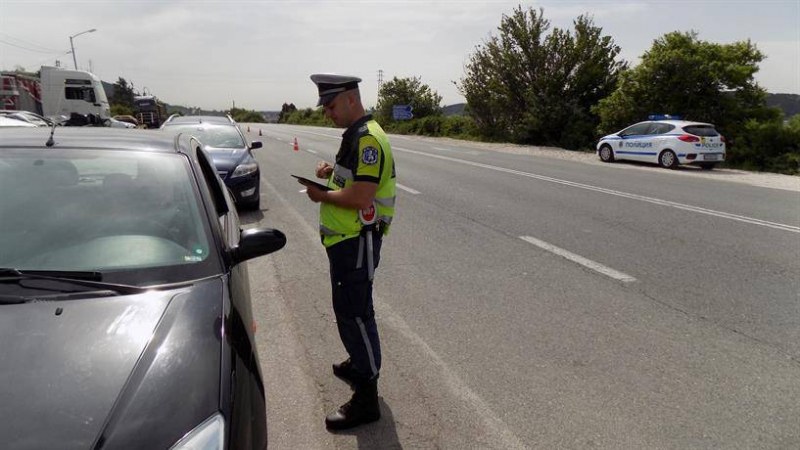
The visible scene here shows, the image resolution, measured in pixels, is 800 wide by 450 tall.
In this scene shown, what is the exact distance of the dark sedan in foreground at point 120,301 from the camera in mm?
1685

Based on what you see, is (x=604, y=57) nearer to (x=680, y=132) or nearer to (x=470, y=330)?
(x=680, y=132)

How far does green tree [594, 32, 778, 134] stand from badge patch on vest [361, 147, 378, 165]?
69.4 ft

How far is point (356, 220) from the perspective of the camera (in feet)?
10.0

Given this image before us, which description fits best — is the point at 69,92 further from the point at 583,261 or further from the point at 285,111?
the point at 285,111

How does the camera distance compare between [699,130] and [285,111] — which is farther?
[285,111]

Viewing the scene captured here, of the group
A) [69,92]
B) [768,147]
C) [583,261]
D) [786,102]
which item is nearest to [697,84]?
[786,102]

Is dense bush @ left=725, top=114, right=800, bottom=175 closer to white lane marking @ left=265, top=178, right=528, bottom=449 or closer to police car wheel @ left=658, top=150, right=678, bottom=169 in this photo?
police car wheel @ left=658, top=150, right=678, bottom=169

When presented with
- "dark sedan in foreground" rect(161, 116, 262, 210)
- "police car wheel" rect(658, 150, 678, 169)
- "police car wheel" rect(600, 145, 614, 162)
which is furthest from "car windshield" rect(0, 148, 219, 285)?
"police car wheel" rect(600, 145, 614, 162)

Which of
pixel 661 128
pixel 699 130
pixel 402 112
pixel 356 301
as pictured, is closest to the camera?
pixel 356 301

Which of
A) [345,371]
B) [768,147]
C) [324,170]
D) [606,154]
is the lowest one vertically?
[606,154]

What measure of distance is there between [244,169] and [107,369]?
25.2ft

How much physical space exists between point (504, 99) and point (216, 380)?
32280 millimetres

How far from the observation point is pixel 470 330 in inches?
177

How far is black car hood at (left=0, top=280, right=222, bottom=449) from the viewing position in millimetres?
1610
